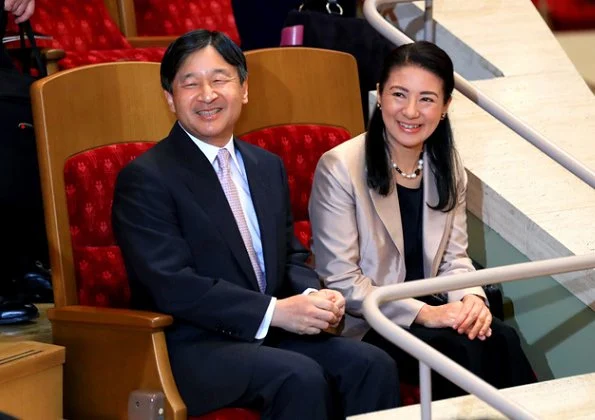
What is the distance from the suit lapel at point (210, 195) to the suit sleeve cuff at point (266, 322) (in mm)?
98

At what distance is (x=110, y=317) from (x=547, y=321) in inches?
45.7

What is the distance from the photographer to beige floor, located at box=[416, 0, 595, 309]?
2.46 m

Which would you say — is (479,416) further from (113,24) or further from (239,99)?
(113,24)

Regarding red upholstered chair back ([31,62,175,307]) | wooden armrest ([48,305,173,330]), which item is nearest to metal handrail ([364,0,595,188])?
red upholstered chair back ([31,62,175,307])

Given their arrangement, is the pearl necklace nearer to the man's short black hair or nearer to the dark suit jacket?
the dark suit jacket

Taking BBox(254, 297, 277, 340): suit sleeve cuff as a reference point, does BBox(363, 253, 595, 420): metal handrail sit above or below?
above

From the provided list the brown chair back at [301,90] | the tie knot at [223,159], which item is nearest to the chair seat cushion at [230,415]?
the tie knot at [223,159]

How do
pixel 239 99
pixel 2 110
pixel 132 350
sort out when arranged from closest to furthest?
A: 1. pixel 132 350
2. pixel 239 99
3. pixel 2 110

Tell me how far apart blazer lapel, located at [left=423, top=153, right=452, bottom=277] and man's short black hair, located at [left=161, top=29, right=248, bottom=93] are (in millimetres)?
555

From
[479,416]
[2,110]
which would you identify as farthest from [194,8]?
[479,416]

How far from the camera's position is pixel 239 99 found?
208 cm

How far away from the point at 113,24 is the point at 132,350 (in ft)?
6.81

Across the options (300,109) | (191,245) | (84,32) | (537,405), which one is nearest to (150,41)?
(84,32)

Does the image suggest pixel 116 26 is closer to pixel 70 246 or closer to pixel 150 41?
pixel 150 41
